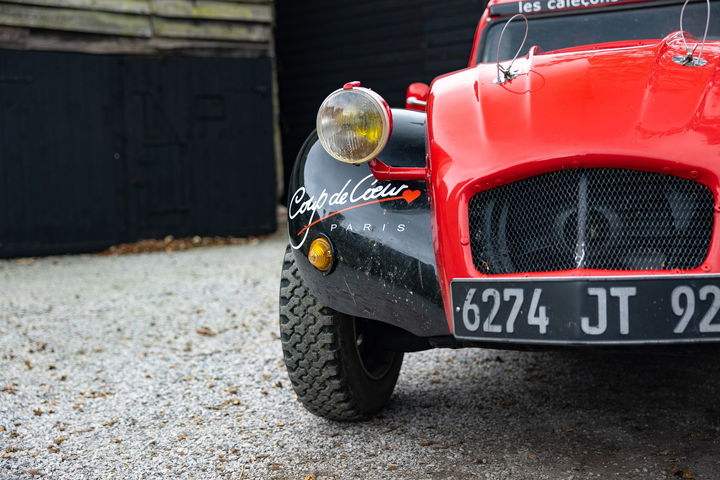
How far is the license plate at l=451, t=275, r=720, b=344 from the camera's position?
202 cm

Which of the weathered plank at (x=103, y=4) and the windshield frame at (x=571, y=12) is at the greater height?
the weathered plank at (x=103, y=4)

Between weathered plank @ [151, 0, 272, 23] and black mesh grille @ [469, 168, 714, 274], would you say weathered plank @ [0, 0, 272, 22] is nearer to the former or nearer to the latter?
weathered plank @ [151, 0, 272, 23]

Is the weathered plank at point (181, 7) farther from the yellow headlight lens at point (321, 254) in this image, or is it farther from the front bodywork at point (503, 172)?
Result: the yellow headlight lens at point (321, 254)

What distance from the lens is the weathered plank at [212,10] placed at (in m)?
9.23

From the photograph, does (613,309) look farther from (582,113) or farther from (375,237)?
(375,237)

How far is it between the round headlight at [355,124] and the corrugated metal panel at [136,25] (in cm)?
696

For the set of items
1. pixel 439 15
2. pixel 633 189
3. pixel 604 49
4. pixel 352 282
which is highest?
pixel 439 15

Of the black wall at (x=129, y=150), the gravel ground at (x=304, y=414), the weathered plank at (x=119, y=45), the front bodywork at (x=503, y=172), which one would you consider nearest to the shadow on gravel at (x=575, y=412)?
the gravel ground at (x=304, y=414)

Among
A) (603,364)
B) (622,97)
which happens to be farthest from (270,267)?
(622,97)

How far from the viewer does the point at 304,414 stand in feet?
10.7

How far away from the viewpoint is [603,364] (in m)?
3.79

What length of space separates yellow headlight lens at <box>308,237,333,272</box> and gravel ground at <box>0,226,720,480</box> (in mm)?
695

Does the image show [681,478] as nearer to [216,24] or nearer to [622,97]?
[622,97]

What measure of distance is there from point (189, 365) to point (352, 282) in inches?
73.3
